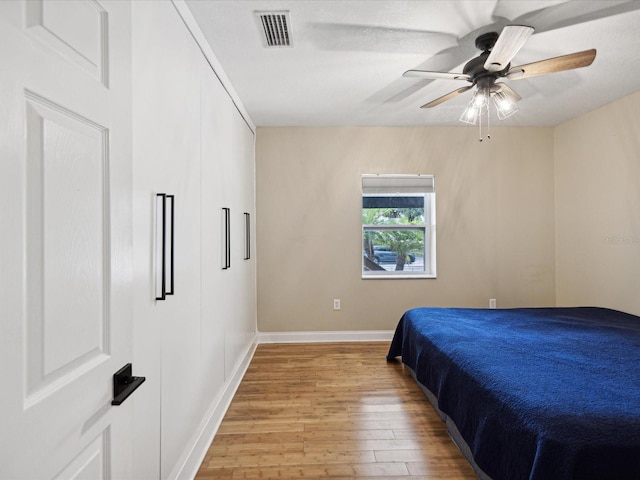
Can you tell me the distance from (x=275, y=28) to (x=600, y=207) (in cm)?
366

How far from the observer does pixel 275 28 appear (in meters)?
2.09

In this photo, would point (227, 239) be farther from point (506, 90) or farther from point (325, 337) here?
point (506, 90)

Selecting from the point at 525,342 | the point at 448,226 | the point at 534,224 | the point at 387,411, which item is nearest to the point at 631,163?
the point at 534,224

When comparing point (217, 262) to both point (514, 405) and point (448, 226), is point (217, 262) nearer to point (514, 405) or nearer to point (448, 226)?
point (514, 405)

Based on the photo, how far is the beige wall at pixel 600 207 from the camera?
320 centimetres

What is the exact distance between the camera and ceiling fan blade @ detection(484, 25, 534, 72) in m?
1.71

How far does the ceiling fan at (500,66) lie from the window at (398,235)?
180cm

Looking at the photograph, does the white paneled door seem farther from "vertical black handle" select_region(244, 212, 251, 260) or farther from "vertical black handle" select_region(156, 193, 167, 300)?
"vertical black handle" select_region(244, 212, 251, 260)

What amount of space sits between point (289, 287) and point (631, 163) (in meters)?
→ 3.69

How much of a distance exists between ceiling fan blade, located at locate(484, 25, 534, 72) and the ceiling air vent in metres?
1.20

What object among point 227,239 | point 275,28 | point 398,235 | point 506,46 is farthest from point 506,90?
point 227,239

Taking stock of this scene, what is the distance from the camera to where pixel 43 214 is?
664mm

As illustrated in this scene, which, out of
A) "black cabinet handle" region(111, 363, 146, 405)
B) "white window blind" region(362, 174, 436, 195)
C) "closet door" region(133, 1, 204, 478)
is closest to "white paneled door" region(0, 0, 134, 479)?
"black cabinet handle" region(111, 363, 146, 405)

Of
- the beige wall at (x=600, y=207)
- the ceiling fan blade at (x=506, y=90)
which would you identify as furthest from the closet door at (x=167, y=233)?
the beige wall at (x=600, y=207)
